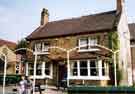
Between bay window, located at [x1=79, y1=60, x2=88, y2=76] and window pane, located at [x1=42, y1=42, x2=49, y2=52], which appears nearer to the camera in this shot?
bay window, located at [x1=79, y1=60, x2=88, y2=76]

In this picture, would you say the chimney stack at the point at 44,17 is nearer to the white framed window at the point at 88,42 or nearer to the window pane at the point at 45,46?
the window pane at the point at 45,46

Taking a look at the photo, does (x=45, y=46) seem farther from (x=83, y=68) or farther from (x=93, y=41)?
(x=93, y=41)

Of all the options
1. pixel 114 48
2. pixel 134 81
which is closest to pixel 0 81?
pixel 114 48

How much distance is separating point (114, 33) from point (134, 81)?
8.71 m

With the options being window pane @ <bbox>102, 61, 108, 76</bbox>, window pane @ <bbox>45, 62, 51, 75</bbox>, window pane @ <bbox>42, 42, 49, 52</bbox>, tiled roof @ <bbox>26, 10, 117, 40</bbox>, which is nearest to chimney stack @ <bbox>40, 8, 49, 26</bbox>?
tiled roof @ <bbox>26, 10, 117, 40</bbox>

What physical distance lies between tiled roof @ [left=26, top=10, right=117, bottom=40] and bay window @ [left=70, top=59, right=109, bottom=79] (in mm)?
3907

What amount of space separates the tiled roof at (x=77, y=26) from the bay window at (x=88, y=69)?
154 inches

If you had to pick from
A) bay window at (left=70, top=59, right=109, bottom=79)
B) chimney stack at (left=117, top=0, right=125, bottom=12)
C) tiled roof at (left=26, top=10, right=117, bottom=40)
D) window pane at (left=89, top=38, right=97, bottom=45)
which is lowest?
bay window at (left=70, top=59, right=109, bottom=79)

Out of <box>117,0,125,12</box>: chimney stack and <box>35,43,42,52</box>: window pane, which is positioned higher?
<box>117,0,125,12</box>: chimney stack

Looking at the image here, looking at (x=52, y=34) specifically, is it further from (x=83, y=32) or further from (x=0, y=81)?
(x=0, y=81)

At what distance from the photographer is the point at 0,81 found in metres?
33.2

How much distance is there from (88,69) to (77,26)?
7.00m

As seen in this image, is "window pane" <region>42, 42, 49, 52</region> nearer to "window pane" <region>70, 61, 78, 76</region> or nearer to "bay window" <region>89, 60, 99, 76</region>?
"window pane" <region>70, 61, 78, 76</region>

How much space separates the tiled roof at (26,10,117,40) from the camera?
2998cm
